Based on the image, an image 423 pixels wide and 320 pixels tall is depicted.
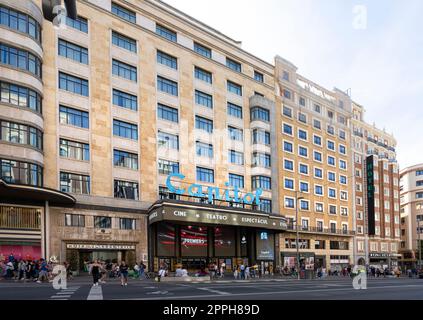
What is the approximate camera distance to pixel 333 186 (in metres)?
79.2

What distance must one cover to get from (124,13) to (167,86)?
31.1ft

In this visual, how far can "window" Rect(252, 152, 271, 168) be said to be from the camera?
62719mm

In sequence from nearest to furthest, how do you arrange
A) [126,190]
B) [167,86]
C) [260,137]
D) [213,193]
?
1. [126,190]
2. [167,86]
3. [213,193]
4. [260,137]

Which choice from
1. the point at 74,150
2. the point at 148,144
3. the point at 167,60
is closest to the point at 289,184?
the point at 148,144

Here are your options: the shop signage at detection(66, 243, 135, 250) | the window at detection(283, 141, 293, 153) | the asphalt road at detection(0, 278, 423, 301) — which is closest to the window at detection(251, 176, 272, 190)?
the window at detection(283, 141, 293, 153)

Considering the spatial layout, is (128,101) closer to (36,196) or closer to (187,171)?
(187,171)

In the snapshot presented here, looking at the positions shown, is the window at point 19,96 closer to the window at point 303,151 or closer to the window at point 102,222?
the window at point 102,222

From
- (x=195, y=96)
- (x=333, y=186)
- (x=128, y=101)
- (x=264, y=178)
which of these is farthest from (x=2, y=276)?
(x=333, y=186)

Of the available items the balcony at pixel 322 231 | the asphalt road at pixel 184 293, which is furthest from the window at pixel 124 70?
the balcony at pixel 322 231

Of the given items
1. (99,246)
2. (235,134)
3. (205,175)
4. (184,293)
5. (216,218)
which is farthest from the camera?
(235,134)

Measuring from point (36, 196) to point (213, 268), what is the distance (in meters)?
20.9

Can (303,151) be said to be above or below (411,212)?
above

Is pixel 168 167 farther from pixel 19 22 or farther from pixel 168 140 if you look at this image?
pixel 19 22

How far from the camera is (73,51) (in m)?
45.1
